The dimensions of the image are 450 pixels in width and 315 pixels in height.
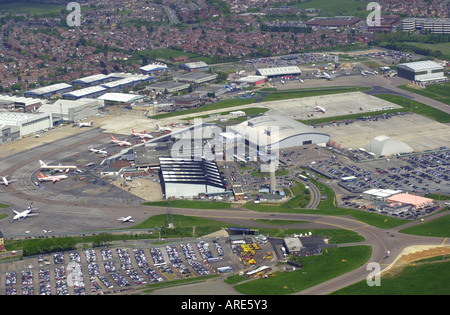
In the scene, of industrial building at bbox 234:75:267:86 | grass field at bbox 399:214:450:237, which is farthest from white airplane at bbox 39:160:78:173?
industrial building at bbox 234:75:267:86

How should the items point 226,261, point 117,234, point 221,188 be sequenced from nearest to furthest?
point 226,261
point 117,234
point 221,188

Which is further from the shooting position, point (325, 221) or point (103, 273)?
point (325, 221)

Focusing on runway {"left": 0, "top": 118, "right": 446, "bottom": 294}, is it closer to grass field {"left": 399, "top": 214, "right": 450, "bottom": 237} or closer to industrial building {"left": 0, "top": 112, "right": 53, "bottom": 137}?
grass field {"left": 399, "top": 214, "right": 450, "bottom": 237}

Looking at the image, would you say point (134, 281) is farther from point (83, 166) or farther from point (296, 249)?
point (83, 166)

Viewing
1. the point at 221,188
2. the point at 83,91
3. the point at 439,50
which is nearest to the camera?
the point at 221,188

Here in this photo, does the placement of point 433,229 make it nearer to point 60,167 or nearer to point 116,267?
point 116,267

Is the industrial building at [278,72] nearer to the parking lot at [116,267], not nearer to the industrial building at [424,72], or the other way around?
the industrial building at [424,72]

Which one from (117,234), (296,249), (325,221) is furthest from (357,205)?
(117,234)
